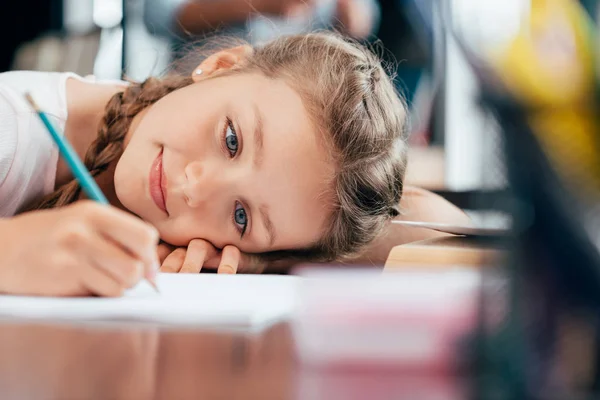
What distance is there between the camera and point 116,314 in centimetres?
44

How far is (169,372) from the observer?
308 millimetres

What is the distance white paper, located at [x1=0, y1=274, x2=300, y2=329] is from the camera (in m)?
0.44

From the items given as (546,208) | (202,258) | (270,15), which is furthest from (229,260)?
(270,15)

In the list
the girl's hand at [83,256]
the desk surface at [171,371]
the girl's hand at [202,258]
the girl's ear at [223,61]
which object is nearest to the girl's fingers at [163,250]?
the girl's hand at [202,258]

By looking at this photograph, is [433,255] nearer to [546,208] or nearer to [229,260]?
[229,260]

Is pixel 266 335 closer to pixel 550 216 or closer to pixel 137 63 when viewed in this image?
pixel 550 216

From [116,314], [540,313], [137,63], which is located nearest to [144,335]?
[116,314]

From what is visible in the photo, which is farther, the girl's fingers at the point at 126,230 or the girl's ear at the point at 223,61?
the girl's ear at the point at 223,61

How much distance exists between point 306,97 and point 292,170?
13cm

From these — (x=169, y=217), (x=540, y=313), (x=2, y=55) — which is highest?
(x=540, y=313)

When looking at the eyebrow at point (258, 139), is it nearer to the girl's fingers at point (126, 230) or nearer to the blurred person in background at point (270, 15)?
the girl's fingers at point (126, 230)

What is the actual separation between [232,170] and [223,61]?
35 cm

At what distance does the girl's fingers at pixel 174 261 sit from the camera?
88 centimetres

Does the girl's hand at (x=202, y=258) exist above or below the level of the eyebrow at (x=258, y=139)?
below
